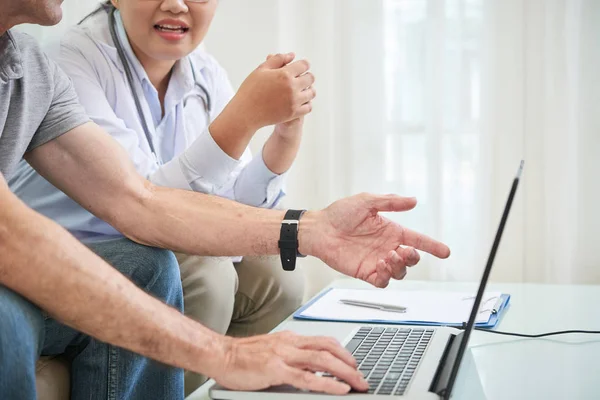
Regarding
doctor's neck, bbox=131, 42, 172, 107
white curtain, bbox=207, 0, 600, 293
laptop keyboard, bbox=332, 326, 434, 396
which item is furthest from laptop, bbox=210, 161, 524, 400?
white curtain, bbox=207, 0, 600, 293

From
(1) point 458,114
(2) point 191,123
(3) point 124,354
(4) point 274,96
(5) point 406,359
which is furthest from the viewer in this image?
(1) point 458,114

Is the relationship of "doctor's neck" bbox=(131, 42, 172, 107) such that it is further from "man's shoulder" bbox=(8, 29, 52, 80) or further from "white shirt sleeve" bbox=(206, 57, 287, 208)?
"man's shoulder" bbox=(8, 29, 52, 80)

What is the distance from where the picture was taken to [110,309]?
0.83 metres

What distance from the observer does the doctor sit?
5.05 feet

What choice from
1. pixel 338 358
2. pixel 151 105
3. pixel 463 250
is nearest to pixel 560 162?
pixel 463 250

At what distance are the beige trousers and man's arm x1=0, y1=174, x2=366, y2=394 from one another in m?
0.71

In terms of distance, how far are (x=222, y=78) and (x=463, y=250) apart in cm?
118

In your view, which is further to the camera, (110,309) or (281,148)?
(281,148)

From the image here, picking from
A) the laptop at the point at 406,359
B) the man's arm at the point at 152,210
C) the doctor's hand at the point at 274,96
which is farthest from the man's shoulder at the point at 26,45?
the laptop at the point at 406,359

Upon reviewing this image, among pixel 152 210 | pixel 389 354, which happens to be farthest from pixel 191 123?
pixel 389 354

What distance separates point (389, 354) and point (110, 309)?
1.15ft

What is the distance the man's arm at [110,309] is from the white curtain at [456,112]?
1.88 meters

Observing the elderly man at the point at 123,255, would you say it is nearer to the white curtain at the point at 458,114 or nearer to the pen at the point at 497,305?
the pen at the point at 497,305

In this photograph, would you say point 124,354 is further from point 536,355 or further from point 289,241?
point 536,355
